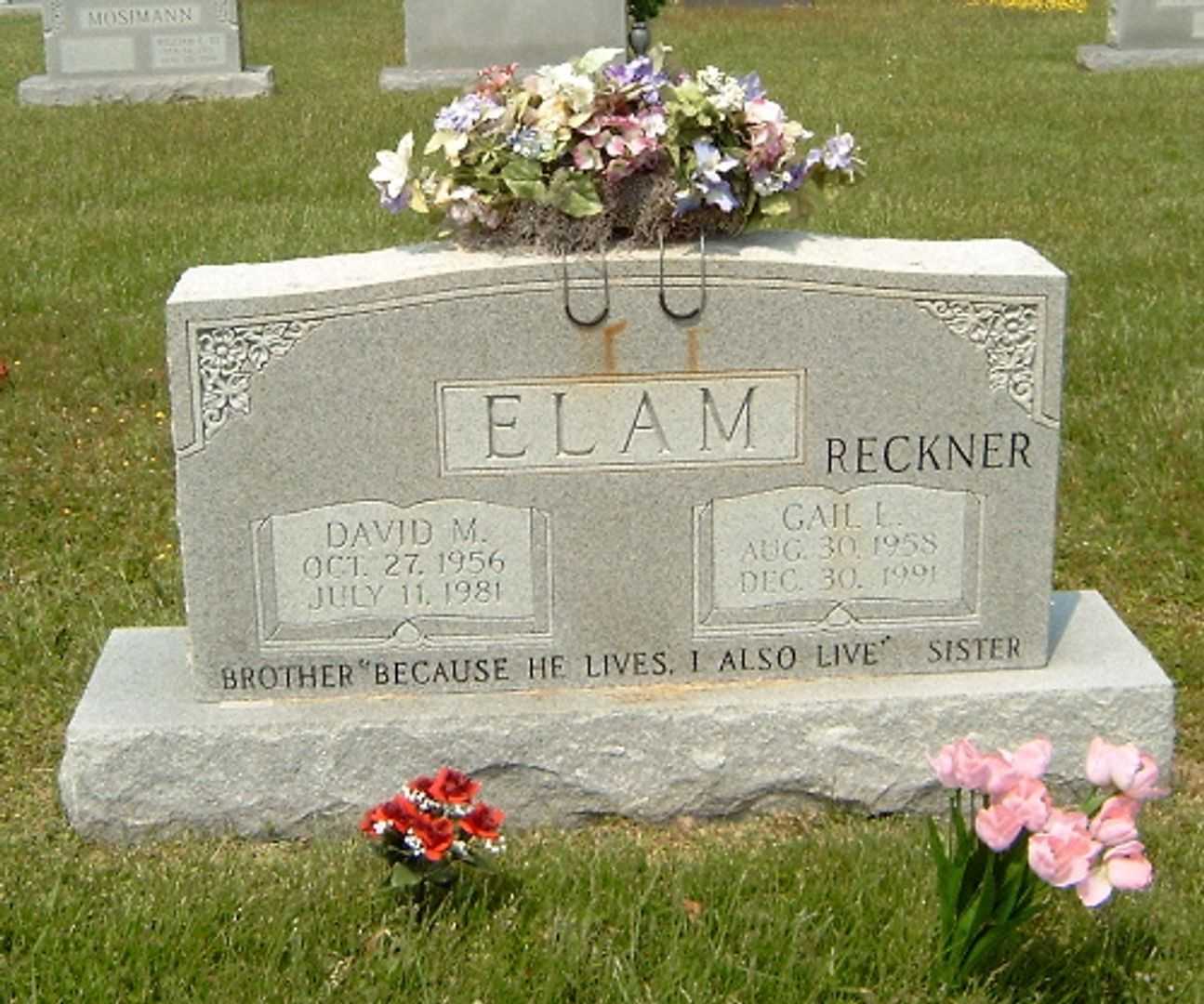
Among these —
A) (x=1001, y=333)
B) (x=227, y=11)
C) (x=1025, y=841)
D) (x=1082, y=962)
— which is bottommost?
(x=1082, y=962)

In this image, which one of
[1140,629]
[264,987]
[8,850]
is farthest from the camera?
[1140,629]

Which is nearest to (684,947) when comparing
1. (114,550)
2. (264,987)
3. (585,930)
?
(585,930)

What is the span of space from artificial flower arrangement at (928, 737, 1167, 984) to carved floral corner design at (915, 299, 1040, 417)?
1150mm

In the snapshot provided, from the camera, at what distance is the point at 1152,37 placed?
1592 centimetres

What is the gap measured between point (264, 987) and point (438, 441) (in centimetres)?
124

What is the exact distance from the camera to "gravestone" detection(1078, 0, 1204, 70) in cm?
1577

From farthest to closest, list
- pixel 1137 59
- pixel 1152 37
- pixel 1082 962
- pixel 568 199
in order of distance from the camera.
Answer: pixel 1152 37 → pixel 1137 59 → pixel 568 199 → pixel 1082 962

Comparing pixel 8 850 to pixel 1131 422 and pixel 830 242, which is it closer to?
pixel 830 242

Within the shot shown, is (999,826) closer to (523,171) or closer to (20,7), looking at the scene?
(523,171)

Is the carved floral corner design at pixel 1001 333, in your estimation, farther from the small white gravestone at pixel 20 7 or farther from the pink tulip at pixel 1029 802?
the small white gravestone at pixel 20 7

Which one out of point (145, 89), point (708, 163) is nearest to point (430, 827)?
point (708, 163)

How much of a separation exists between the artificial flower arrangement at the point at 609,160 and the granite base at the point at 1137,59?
1218cm

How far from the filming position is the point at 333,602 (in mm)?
4371

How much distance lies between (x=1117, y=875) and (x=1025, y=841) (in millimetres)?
184
